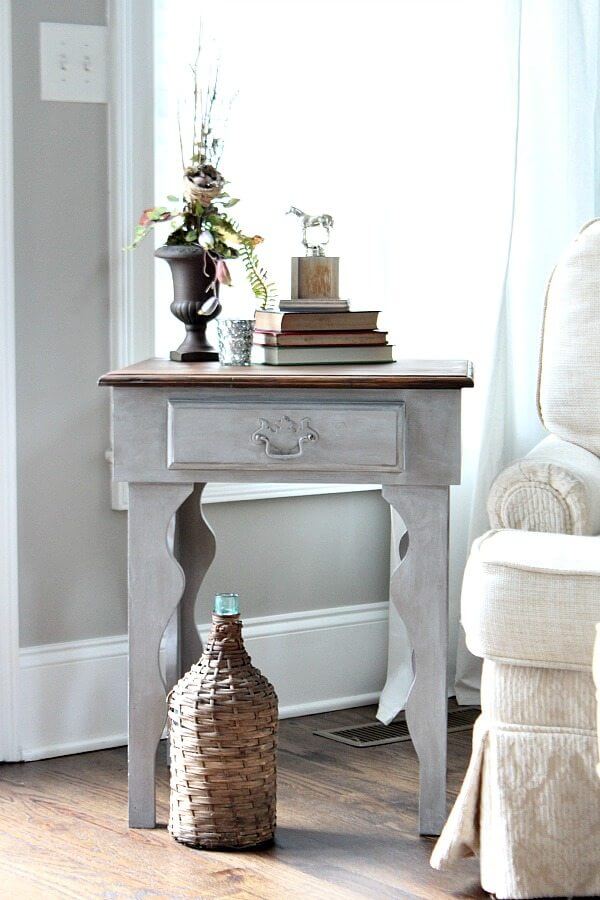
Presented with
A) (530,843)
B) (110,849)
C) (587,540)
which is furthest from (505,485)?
(110,849)

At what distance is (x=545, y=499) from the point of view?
1.94 m

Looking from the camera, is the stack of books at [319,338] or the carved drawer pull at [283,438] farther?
the stack of books at [319,338]

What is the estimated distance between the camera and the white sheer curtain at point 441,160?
8.73 feet

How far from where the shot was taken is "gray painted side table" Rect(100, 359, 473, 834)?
1958mm

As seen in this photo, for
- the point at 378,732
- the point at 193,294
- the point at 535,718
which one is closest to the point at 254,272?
the point at 193,294

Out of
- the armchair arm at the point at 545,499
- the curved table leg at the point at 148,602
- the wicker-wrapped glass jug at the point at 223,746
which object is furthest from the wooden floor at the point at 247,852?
the armchair arm at the point at 545,499

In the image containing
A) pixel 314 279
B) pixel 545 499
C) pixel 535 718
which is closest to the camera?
pixel 535 718

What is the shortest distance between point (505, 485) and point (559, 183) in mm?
1022

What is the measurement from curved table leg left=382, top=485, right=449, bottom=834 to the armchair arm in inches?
3.7

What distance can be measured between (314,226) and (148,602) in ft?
2.28

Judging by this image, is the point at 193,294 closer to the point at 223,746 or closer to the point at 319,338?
the point at 319,338

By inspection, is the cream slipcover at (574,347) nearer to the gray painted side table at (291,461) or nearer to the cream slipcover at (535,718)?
the gray painted side table at (291,461)

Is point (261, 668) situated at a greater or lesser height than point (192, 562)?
lesser

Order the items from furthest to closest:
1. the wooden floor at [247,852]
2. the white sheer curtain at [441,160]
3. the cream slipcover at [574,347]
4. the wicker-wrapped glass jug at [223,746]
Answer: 1. the white sheer curtain at [441,160]
2. the cream slipcover at [574,347]
3. the wicker-wrapped glass jug at [223,746]
4. the wooden floor at [247,852]
